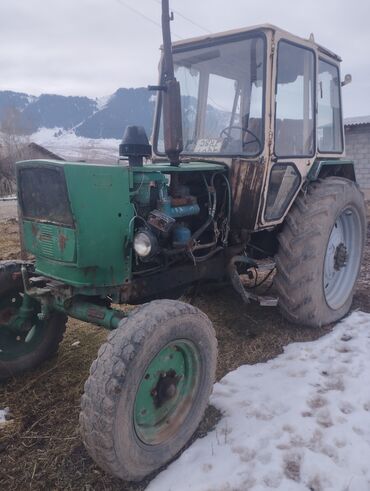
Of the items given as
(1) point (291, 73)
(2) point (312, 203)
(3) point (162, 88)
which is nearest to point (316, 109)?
(1) point (291, 73)

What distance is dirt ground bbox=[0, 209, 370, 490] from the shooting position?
2.29 m

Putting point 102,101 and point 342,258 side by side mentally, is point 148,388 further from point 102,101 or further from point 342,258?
point 102,101

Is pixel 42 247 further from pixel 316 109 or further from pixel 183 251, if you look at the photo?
pixel 316 109

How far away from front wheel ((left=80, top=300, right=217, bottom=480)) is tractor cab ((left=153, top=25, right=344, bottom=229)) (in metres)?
1.32

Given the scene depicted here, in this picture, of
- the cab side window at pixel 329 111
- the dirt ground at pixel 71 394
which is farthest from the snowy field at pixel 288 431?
the cab side window at pixel 329 111

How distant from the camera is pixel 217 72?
150 inches

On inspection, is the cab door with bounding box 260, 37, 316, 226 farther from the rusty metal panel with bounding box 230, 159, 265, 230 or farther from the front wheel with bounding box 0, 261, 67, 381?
the front wheel with bounding box 0, 261, 67, 381

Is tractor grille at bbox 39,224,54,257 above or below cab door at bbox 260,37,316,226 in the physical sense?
below

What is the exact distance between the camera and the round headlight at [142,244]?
2.64 m

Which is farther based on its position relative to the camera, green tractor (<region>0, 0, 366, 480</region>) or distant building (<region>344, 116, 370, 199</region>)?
distant building (<region>344, 116, 370, 199</region>)

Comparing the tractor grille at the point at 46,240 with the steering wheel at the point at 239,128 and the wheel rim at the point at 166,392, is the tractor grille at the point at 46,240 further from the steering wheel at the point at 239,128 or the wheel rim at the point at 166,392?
the steering wheel at the point at 239,128

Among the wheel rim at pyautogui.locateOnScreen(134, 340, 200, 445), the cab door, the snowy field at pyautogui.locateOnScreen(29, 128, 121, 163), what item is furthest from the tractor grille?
the snowy field at pyautogui.locateOnScreen(29, 128, 121, 163)

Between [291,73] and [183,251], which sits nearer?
[183,251]

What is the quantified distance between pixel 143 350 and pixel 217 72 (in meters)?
2.64
